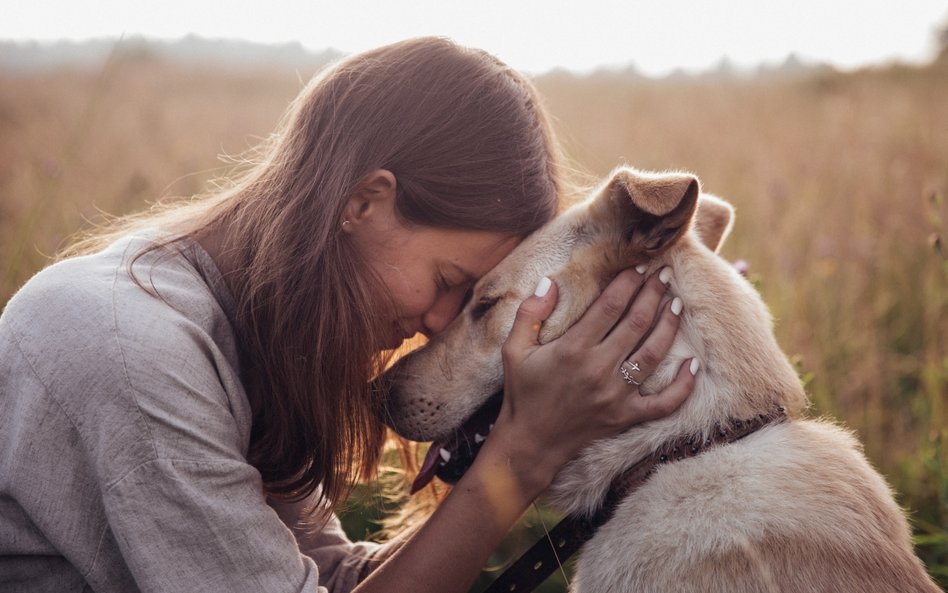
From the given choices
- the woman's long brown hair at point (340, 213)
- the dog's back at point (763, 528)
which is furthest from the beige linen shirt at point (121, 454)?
the dog's back at point (763, 528)

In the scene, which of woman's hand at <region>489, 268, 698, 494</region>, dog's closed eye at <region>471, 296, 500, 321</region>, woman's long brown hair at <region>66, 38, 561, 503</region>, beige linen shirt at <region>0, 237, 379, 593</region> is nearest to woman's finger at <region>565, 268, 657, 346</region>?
woman's hand at <region>489, 268, 698, 494</region>

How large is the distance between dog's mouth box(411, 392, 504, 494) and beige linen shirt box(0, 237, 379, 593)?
633 millimetres

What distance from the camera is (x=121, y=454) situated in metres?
1.59

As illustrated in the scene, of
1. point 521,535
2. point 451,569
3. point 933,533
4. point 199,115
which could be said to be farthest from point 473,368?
point 199,115

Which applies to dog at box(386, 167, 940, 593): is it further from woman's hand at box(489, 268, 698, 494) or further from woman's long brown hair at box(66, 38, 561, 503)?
woman's long brown hair at box(66, 38, 561, 503)

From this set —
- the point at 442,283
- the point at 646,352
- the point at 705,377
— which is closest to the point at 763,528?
the point at 705,377

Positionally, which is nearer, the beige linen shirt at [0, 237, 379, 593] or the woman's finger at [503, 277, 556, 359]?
the beige linen shirt at [0, 237, 379, 593]

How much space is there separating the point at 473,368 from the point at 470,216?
1.53 feet

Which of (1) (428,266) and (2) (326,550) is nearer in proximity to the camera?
(1) (428,266)

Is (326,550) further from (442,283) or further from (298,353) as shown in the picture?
(442,283)

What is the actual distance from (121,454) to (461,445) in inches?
42.9

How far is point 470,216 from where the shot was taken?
224cm

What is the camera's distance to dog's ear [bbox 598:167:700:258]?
195 centimetres

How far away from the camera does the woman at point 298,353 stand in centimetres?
166
